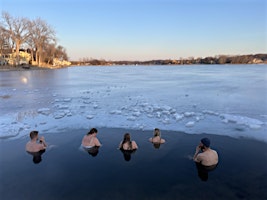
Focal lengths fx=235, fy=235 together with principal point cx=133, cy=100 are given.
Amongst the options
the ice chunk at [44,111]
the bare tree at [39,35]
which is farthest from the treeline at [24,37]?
the ice chunk at [44,111]

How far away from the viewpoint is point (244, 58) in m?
130

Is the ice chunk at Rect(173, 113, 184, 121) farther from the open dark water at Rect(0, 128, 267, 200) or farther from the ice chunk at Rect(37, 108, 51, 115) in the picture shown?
the ice chunk at Rect(37, 108, 51, 115)

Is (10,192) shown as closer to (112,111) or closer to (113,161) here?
(113,161)

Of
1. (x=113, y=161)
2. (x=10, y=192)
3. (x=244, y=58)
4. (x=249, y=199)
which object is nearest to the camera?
(x=249, y=199)

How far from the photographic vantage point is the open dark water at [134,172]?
459 centimetres

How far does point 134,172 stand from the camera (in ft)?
17.7

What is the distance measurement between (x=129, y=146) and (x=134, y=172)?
1.20 m

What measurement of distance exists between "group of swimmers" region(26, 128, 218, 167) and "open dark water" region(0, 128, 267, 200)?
0.57 ft

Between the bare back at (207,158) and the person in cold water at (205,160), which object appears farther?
the bare back at (207,158)

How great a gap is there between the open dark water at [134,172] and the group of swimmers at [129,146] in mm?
175

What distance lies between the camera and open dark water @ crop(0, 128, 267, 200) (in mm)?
4594

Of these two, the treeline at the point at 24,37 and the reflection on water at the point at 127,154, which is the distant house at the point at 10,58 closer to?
the treeline at the point at 24,37

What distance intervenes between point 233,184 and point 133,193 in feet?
6.74

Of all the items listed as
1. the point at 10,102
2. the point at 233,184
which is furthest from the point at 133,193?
the point at 10,102
